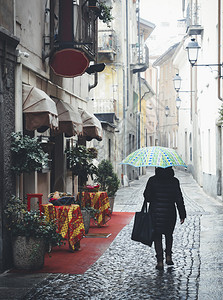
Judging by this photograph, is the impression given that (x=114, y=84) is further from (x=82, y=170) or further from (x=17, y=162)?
(x=17, y=162)

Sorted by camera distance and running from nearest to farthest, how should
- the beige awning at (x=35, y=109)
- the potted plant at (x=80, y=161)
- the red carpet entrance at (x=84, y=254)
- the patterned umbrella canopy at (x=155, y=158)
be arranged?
the patterned umbrella canopy at (x=155, y=158), the red carpet entrance at (x=84, y=254), the beige awning at (x=35, y=109), the potted plant at (x=80, y=161)

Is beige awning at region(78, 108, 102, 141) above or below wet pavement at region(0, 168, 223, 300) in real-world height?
above

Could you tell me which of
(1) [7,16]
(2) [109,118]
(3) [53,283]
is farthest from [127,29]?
(3) [53,283]

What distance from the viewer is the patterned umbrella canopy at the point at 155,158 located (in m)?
7.45

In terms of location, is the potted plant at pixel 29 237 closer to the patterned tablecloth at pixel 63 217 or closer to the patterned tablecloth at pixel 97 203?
the patterned tablecloth at pixel 63 217

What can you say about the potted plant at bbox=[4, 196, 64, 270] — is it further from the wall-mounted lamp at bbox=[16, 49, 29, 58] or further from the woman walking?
the wall-mounted lamp at bbox=[16, 49, 29, 58]

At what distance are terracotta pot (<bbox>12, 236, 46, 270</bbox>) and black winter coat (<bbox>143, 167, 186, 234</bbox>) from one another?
5.39ft

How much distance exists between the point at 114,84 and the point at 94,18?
1472 centimetres

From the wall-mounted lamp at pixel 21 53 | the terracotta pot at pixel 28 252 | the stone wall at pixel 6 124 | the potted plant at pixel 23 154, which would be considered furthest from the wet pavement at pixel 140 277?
the wall-mounted lamp at pixel 21 53

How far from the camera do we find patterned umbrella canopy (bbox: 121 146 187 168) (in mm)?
7449

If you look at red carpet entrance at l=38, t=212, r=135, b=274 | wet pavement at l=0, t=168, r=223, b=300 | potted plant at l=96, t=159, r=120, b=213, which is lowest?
red carpet entrance at l=38, t=212, r=135, b=274

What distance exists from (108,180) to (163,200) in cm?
758

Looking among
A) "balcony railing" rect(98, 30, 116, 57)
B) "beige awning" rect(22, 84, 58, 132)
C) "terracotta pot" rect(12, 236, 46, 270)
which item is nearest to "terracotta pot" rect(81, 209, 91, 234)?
"beige awning" rect(22, 84, 58, 132)

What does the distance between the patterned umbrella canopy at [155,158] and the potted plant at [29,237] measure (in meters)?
1.51
